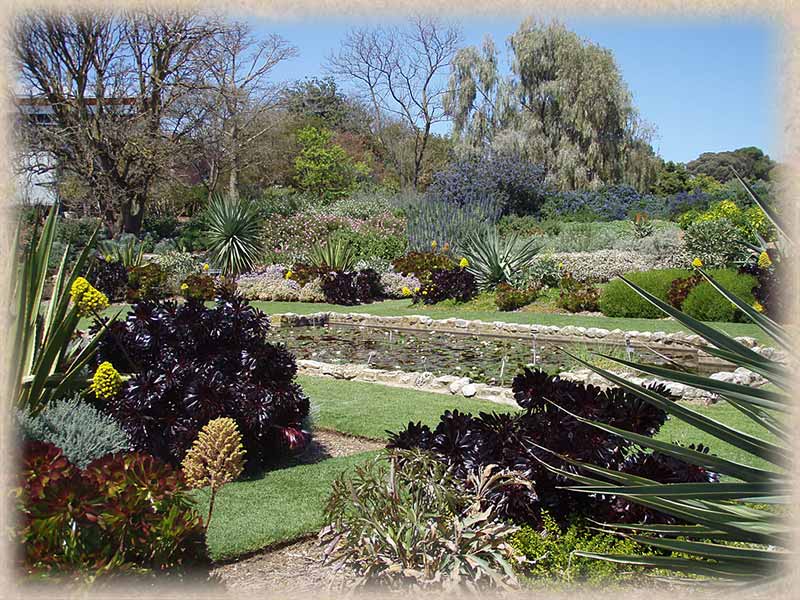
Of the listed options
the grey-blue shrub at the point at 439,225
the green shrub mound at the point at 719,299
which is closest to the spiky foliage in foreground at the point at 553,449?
the green shrub mound at the point at 719,299

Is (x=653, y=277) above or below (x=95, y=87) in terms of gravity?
below

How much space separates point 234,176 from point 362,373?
24.5 meters

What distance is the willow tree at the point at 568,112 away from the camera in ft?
109

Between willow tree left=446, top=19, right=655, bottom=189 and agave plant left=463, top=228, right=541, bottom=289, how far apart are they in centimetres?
1803

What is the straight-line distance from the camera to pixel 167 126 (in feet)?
86.6

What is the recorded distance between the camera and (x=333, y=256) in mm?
18562

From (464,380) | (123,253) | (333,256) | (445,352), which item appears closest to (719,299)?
(445,352)

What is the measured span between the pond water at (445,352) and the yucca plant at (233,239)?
757cm

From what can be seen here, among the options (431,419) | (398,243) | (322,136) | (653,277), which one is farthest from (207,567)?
(322,136)

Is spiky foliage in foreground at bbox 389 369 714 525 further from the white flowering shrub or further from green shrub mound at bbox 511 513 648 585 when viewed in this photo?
the white flowering shrub

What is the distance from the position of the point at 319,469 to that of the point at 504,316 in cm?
884

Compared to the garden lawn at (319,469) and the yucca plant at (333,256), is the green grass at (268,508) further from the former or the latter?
the yucca plant at (333,256)

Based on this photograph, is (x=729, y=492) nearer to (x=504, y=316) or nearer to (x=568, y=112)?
(x=504, y=316)

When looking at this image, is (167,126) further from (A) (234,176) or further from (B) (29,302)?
(B) (29,302)
